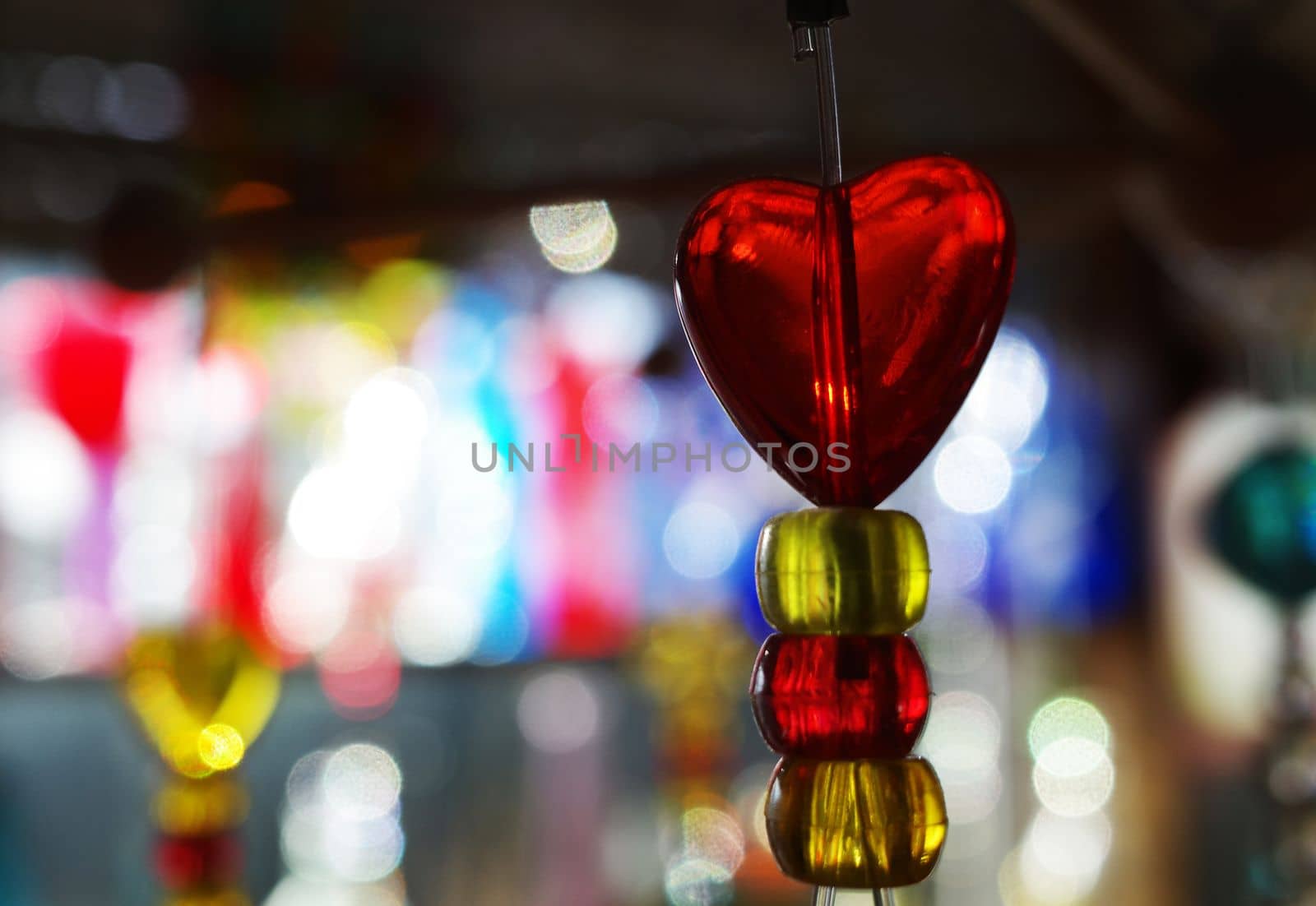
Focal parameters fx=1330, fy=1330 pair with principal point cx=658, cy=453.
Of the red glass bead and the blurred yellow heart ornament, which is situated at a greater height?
the blurred yellow heart ornament

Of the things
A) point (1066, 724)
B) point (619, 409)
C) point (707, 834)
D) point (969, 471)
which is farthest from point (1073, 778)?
point (619, 409)

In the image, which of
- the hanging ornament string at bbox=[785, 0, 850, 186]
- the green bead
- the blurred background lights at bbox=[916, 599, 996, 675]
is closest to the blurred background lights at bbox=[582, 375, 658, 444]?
the blurred background lights at bbox=[916, 599, 996, 675]

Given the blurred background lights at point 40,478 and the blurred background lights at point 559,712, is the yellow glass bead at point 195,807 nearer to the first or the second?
the blurred background lights at point 40,478

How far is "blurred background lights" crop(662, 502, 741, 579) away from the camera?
229 centimetres

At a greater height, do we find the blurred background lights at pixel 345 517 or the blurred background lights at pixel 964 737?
the blurred background lights at pixel 345 517

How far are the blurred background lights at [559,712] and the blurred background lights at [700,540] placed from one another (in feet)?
0.92

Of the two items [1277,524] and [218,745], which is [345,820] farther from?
[1277,524]

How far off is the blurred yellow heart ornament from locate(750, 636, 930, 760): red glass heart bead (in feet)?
1.91

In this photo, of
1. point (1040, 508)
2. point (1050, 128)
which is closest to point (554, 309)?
point (1040, 508)

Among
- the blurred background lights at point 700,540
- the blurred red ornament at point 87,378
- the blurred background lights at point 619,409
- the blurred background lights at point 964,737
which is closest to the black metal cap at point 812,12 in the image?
the blurred background lights at point 619,409

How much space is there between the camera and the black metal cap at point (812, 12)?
29cm

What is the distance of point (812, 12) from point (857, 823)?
0.17 meters

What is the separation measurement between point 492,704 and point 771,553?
2.13 metres

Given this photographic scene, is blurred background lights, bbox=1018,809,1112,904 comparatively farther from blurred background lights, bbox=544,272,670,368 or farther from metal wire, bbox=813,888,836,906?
metal wire, bbox=813,888,836,906
